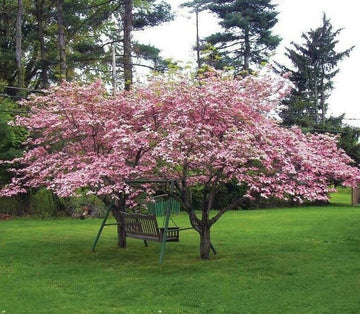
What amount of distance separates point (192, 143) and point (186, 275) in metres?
2.11

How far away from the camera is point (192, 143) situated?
7.75 m

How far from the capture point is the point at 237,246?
34.3 ft

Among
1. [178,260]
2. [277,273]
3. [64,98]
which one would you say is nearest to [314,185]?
[277,273]

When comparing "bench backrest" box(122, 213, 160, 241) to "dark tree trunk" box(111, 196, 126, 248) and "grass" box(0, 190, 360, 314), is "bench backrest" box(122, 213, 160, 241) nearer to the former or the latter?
"grass" box(0, 190, 360, 314)

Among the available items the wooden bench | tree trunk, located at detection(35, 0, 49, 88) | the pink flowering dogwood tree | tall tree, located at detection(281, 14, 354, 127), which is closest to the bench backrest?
the wooden bench

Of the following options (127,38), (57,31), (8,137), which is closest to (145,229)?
(8,137)

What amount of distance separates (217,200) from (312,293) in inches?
648

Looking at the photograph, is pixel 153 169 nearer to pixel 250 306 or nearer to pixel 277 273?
pixel 277 273

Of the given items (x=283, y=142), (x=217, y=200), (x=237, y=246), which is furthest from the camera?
(x=217, y=200)

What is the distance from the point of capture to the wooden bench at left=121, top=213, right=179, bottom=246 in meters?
8.70

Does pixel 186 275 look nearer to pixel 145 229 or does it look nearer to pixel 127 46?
pixel 145 229

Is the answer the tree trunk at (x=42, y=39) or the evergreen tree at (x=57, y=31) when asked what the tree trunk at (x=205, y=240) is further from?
the tree trunk at (x=42, y=39)

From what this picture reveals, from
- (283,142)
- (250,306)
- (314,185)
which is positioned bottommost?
(250,306)

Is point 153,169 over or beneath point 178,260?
over
